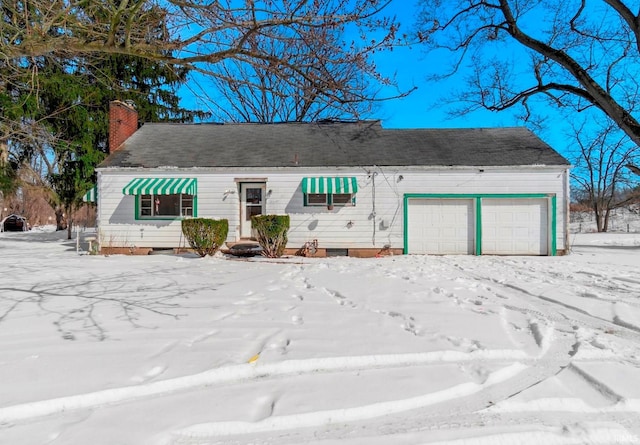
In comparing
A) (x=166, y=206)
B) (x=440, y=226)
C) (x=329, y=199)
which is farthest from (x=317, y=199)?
(x=166, y=206)

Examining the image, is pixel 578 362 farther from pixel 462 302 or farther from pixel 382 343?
pixel 462 302

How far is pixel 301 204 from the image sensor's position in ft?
36.7

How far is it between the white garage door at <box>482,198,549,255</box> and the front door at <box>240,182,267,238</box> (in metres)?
7.73

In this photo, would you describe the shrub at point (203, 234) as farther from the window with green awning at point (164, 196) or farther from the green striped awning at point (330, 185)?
the green striped awning at point (330, 185)

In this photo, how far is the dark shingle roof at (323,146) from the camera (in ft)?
36.8

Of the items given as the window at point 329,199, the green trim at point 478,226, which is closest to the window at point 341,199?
the window at point 329,199

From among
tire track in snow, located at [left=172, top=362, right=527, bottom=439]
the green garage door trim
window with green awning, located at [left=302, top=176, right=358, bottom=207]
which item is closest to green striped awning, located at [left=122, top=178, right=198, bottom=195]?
window with green awning, located at [left=302, top=176, right=358, bottom=207]

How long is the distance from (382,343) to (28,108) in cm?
1832

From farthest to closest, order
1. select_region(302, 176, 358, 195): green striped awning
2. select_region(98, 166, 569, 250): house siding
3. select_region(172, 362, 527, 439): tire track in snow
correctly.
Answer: select_region(98, 166, 569, 250): house siding
select_region(302, 176, 358, 195): green striped awning
select_region(172, 362, 527, 439): tire track in snow

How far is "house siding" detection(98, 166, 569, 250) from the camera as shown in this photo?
36.3 feet

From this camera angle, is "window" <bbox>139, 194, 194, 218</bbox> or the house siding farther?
"window" <bbox>139, 194, 194, 218</bbox>

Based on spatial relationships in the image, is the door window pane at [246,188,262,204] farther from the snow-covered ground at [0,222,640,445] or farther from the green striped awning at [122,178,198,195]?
the snow-covered ground at [0,222,640,445]

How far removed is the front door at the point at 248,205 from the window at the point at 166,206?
5.74ft

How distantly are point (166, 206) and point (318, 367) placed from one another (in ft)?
34.9
